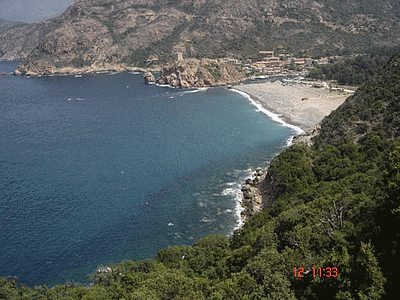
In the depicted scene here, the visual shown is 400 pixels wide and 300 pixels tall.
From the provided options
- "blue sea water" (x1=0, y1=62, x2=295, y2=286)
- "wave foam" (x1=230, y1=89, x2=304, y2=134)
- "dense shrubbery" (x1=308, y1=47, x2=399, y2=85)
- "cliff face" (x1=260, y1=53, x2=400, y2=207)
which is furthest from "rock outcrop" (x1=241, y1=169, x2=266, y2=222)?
"dense shrubbery" (x1=308, y1=47, x2=399, y2=85)

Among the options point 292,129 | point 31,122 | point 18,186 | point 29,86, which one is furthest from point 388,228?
point 29,86

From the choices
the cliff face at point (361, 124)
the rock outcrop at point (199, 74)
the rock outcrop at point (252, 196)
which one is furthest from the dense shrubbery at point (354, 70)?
the rock outcrop at point (252, 196)

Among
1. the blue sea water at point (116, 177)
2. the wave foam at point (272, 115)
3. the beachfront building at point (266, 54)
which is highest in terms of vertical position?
the beachfront building at point (266, 54)

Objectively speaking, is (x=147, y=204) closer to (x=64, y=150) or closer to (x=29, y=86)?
(x=64, y=150)

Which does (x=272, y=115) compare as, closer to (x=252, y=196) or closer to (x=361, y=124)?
(x=361, y=124)

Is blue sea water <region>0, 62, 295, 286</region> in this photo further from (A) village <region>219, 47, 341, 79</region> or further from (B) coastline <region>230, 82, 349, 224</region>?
(A) village <region>219, 47, 341, 79</region>
